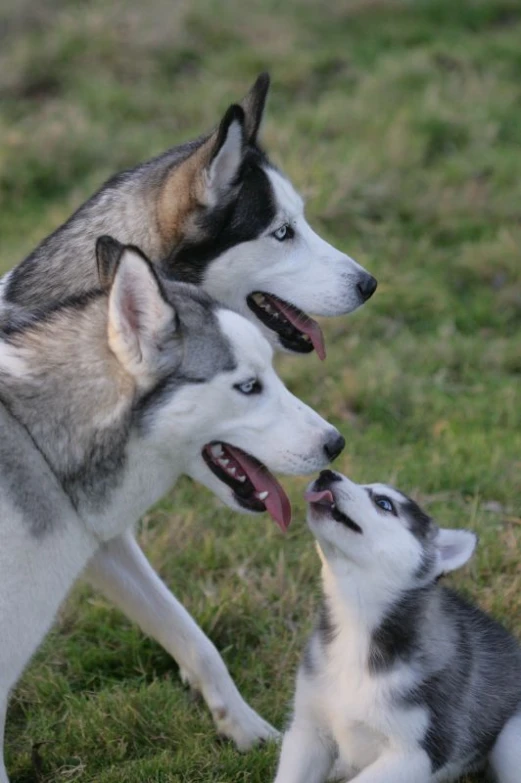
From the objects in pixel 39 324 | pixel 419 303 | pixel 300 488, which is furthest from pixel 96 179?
pixel 39 324

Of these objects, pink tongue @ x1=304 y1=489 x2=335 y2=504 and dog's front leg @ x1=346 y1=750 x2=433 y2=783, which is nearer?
dog's front leg @ x1=346 y1=750 x2=433 y2=783

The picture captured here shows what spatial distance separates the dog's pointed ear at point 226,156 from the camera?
4.45m

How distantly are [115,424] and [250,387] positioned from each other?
0.43 metres

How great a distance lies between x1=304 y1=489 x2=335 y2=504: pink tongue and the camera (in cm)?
416

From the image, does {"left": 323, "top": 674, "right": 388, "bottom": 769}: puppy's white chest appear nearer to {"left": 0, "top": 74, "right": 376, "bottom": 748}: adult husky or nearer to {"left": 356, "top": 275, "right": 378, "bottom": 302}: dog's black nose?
{"left": 0, "top": 74, "right": 376, "bottom": 748}: adult husky

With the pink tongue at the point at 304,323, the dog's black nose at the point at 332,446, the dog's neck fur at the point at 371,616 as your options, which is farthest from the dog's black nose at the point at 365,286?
the dog's neck fur at the point at 371,616

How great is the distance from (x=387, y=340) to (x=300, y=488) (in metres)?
2.01

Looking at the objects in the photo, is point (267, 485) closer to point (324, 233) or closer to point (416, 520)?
point (416, 520)

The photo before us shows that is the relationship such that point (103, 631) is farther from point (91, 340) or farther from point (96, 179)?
point (96, 179)

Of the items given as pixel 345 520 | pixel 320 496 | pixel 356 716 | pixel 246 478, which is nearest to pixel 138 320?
pixel 246 478

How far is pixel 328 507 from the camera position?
4.19m

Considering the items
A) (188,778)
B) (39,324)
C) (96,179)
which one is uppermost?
(39,324)

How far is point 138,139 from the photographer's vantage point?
1043 cm

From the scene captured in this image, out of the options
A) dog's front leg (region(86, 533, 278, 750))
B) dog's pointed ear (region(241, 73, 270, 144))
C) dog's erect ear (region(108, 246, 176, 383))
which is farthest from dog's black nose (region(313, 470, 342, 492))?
dog's pointed ear (region(241, 73, 270, 144))
